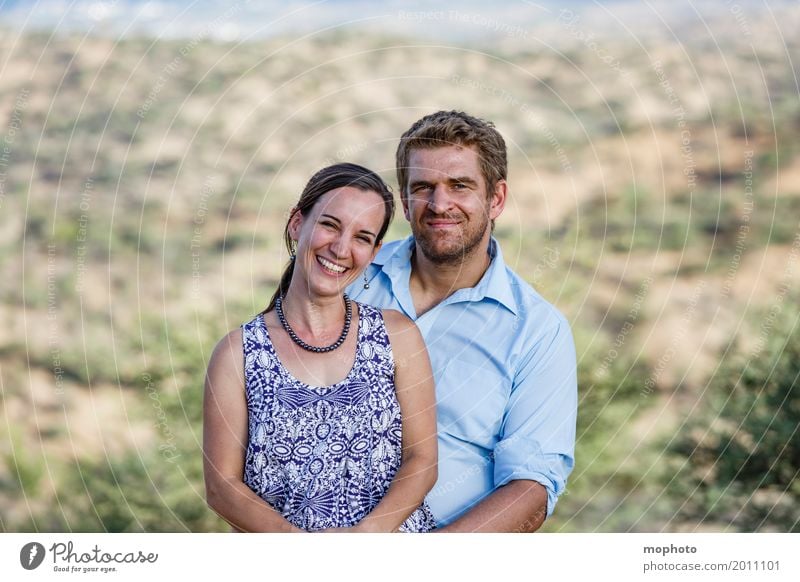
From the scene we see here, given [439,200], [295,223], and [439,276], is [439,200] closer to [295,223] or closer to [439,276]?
[439,276]

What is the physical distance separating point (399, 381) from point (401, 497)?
0.30 m

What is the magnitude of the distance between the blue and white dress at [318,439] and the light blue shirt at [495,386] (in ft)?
1.03

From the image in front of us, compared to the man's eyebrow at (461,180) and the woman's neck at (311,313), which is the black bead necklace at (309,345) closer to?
the woman's neck at (311,313)

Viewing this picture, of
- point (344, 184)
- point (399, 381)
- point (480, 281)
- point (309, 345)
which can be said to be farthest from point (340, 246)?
point (480, 281)

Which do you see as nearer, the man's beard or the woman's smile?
the woman's smile

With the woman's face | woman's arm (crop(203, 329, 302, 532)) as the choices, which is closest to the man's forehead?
the woman's face

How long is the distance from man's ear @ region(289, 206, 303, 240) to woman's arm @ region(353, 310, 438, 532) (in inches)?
14.0

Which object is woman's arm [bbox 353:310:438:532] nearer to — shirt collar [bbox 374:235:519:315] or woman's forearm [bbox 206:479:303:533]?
woman's forearm [bbox 206:479:303:533]

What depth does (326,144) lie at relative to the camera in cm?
443

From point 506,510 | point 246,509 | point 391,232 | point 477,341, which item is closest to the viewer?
point 246,509

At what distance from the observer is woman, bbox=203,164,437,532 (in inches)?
109

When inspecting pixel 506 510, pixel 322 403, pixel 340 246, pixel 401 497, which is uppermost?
pixel 340 246

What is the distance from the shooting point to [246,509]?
2.75 m
